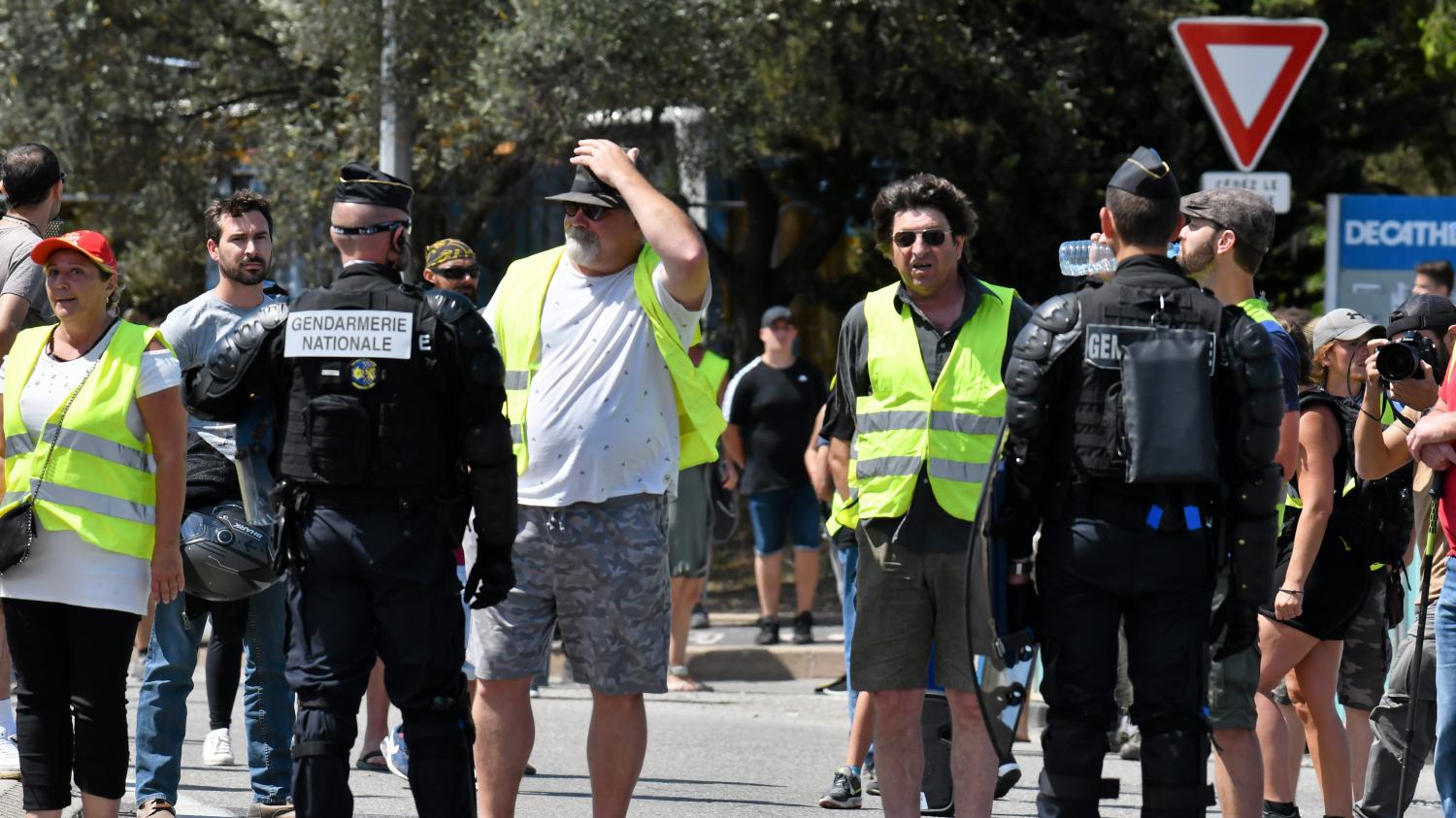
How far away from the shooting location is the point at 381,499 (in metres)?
4.88

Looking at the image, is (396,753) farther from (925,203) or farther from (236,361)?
(925,203)

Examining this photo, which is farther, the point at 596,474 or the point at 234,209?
the point at 234,209

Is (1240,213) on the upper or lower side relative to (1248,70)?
lower

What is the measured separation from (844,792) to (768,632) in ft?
15.9

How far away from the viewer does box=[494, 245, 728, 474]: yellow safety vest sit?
5492 millimetres

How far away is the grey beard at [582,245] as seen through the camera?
552 centimetres

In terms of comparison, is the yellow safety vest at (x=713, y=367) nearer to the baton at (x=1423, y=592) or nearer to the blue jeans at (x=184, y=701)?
the blue jeans at (x=184, y=701)

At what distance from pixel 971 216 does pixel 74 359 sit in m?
2.76

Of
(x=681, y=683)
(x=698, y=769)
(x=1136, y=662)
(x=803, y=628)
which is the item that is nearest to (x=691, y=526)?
(x=681, y=683)

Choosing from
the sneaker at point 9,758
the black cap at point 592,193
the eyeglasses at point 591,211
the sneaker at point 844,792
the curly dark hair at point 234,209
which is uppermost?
the curly dark hair at point 234,209

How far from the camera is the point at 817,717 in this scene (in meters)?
9.92

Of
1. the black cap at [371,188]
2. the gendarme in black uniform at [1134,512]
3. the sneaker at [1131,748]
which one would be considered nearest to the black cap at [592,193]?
Answer: the black cap at [371,188]

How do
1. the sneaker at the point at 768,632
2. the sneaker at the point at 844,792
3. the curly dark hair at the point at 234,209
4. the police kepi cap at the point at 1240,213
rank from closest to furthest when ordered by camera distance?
the police kepi cap at the point at 1240,213 < the curly dark hair at the point at 234,209 < the sneaker at the point at 844,792 < the sneaker at the point at 768,632

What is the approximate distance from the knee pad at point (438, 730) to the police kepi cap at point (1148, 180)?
214cm
